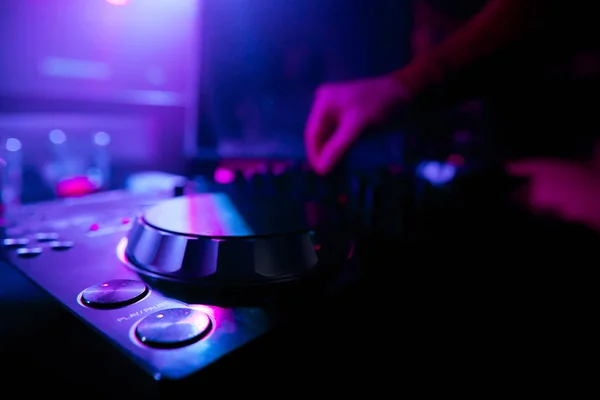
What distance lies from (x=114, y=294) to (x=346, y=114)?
0.52 meters

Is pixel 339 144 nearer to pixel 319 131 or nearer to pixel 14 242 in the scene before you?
pixel 319 131

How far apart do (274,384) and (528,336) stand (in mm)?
275

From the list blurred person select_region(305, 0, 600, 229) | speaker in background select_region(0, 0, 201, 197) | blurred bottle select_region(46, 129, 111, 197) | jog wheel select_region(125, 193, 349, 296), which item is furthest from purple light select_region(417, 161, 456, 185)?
blurred bottle select_region(46, 129, 111, 197)

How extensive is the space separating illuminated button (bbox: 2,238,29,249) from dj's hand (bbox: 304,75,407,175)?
17.4 inches

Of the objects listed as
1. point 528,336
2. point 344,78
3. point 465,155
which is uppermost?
point 344,78

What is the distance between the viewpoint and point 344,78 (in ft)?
2.61

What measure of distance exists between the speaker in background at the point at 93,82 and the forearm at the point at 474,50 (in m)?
0.47

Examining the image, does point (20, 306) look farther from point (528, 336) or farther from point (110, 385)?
point (528, 336)

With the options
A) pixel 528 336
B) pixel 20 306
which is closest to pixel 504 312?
pixel 528 336

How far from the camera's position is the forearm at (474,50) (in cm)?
56

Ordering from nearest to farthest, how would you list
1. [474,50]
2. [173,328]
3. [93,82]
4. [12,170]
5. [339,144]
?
1. [173,328]
2. [474,50]
3. [339,144]
4. [12,170]
5. [93,82]

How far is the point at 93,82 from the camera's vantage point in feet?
4.72

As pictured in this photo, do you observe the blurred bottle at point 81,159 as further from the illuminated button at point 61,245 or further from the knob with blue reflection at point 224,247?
the knob with blue reflection at point 224,247

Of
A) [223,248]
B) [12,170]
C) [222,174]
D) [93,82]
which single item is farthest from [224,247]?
[93,82]
